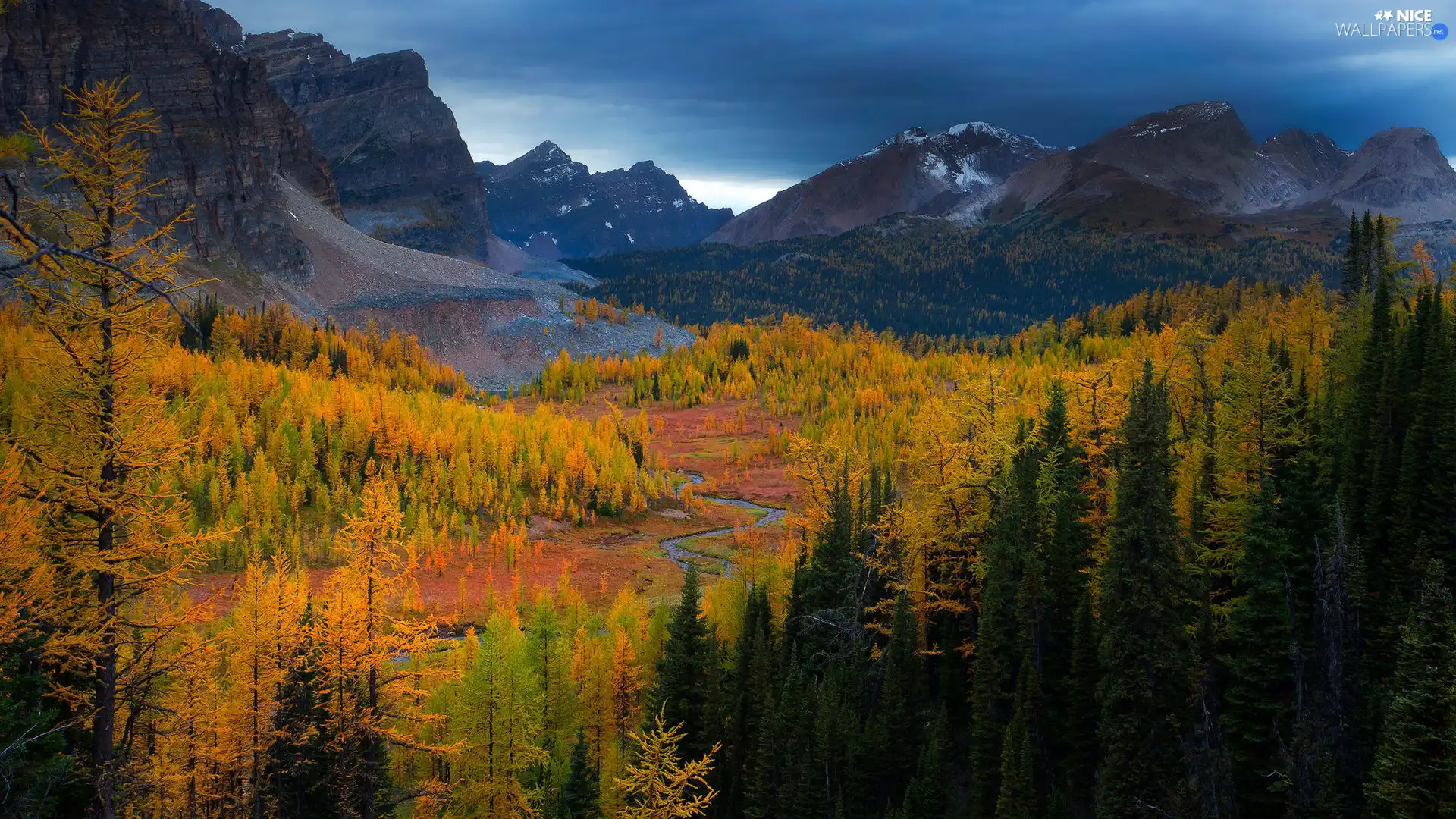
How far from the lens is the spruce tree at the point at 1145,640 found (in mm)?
35250

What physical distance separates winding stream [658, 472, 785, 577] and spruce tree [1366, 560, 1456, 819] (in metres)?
69.7

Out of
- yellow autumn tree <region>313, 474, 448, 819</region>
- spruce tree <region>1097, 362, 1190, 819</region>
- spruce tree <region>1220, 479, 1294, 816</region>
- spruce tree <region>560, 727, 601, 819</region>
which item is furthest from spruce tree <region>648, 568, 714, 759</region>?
spruce tree <region>1220, 479, 1294, 816</region>

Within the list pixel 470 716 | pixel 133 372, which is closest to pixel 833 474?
pixel 470 716

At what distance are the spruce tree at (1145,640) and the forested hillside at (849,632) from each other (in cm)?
13

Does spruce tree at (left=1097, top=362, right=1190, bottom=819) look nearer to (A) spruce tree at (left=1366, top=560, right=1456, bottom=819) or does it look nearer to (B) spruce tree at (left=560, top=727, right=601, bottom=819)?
(A) spruce tree at (left=1366, top=560, right=1456, bottom=819)

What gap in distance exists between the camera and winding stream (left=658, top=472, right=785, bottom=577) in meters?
110

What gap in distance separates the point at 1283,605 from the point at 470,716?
111ft

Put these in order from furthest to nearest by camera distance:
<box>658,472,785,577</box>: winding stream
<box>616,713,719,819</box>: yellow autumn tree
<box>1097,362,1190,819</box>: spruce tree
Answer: <box>658,472,785,577</box>: winding stream
<box>616,713,719,819</box>: yellow autumn tree
<box>1097,362,1190,819</box>: spruce tree

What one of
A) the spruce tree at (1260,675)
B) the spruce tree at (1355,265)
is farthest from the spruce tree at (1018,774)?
the spruce tree at (1355,265)

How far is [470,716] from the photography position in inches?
1662

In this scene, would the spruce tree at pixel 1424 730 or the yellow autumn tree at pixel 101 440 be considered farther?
the spruce tree at pixel 1424 730

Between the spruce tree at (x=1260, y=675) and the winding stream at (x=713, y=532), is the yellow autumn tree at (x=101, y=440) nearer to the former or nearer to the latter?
the spruce tree at (x=1260, y=675)

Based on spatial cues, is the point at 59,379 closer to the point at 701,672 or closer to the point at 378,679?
the point at 378,679

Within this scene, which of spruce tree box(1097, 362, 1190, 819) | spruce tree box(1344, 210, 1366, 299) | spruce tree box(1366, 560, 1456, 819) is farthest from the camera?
spruce tree box(1344, 210, 1366, 299)
